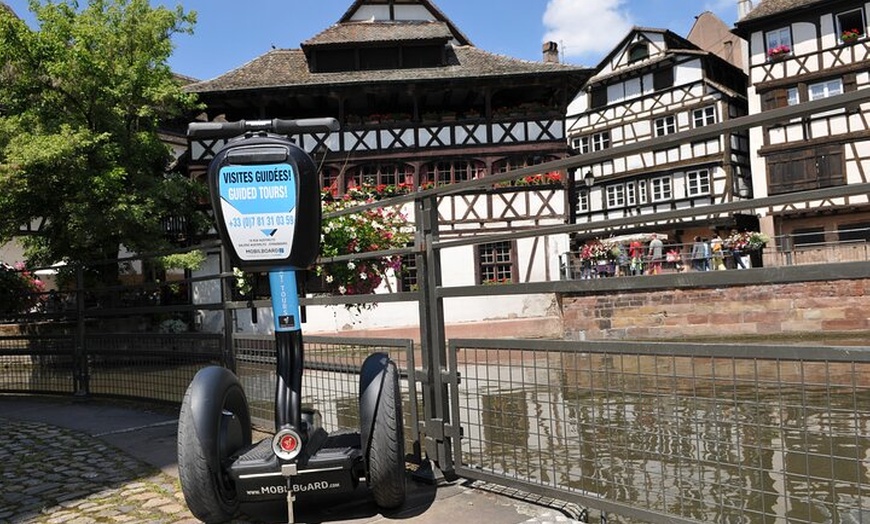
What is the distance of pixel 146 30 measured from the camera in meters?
18.0

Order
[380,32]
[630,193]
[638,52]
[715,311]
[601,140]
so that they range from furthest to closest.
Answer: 1. [601,140]
2. [638,52]
3. [630,193]
4. [380,32]
5. [715,311]

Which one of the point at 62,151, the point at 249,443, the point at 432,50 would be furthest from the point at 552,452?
the point at 432,50

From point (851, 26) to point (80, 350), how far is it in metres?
29.6

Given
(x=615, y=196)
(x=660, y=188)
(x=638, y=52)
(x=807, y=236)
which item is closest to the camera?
(x=807, y=236)

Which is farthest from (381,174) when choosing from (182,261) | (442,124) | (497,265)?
(182,261)

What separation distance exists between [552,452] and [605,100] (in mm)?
32488

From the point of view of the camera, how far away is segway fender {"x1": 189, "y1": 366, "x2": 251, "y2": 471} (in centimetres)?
293

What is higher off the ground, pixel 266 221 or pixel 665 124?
pixel 665 124

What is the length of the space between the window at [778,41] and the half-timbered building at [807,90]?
→ 0.04 metres

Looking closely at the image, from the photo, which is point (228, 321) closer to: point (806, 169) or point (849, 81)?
point (806, 169)

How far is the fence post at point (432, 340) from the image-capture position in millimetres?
3641

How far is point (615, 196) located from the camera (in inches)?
1282

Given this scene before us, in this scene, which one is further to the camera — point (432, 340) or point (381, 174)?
point (381, 174)

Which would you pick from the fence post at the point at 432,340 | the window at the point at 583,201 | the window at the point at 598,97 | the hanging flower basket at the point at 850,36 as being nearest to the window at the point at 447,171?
the window at the point at 583,201
